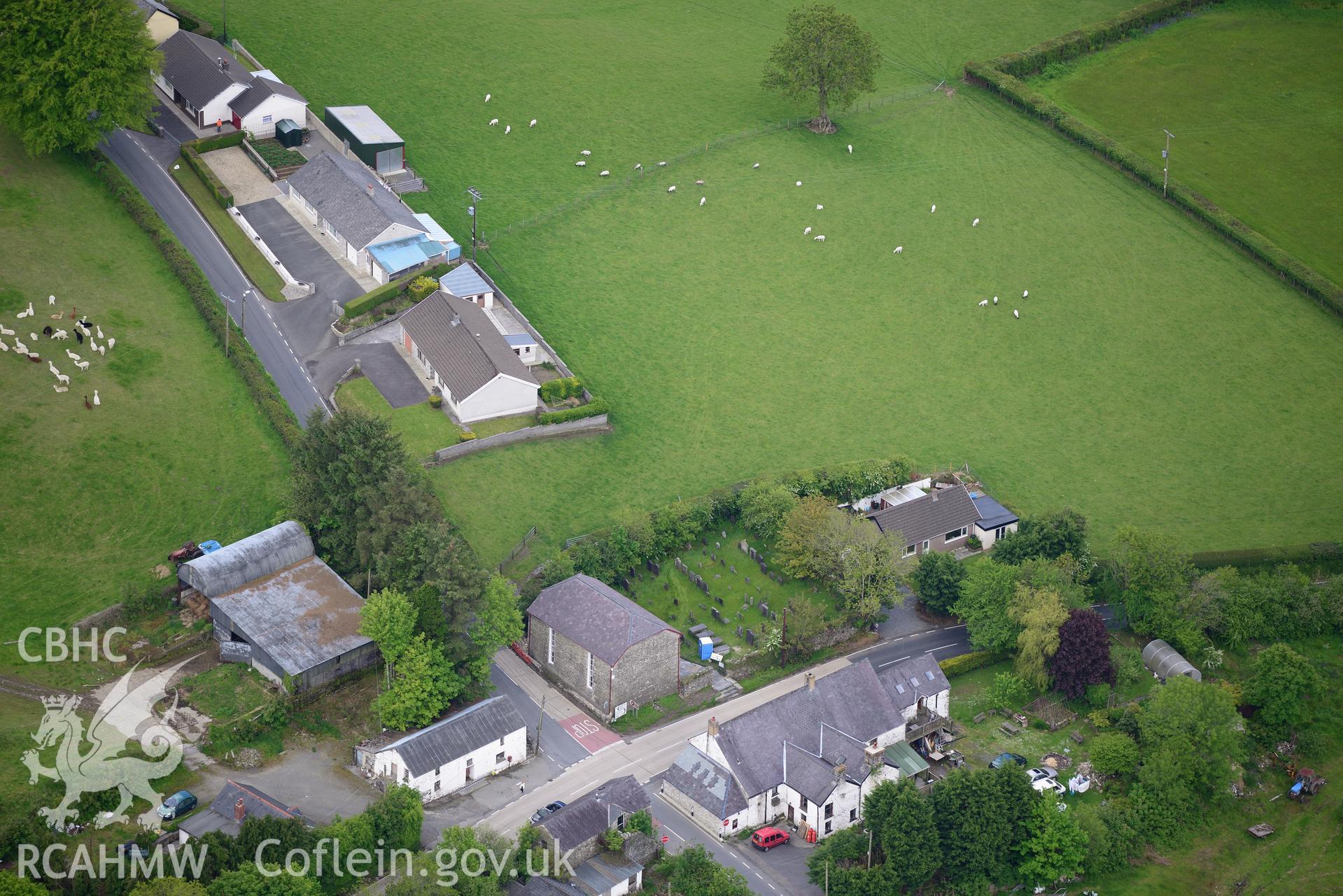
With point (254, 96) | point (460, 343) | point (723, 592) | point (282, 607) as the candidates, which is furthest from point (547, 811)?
point (254, 96)

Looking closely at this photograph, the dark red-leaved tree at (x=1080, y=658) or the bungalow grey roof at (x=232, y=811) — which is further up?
the bungalow grey roof at (x=232, y=811)

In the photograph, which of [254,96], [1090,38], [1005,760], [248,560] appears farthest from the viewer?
[1090,38]

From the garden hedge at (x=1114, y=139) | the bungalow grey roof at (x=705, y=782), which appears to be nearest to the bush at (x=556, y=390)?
the bungalow grey roof at (x=705, y=782)

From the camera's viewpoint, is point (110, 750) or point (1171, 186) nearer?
point (110, 750)

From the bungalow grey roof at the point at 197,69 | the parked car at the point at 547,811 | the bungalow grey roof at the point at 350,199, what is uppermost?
the bungalow grey roof at the point at 197,69

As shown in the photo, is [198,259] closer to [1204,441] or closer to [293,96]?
[293,96]

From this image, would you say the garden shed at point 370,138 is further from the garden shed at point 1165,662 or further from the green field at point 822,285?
the garden shed at point 1165,662

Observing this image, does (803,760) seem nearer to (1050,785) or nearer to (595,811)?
(595,811)
